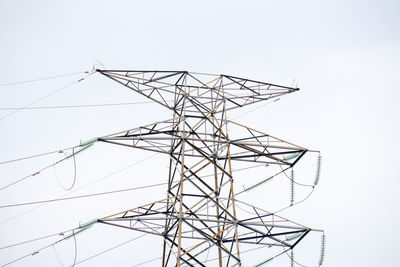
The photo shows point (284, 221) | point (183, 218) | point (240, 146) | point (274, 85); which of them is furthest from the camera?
point (274, 85)

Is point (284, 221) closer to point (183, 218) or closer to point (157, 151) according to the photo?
point (183, 218)

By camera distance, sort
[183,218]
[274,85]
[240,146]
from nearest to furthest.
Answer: [183,218], [240,146], [274,85]

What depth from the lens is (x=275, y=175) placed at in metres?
18.2

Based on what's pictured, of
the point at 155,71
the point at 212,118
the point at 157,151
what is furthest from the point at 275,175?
the point at 155,71

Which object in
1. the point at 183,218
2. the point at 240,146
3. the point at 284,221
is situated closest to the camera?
the point at 183,218

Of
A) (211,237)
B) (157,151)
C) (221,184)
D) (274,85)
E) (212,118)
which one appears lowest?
(211,237)

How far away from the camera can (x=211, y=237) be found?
50.8 ft

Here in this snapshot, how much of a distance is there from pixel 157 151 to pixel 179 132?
97 cm

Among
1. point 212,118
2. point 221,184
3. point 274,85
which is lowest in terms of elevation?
point 221,184

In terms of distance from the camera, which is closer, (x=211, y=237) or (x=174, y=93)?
(x=211, y=237)

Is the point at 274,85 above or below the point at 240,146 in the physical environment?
above

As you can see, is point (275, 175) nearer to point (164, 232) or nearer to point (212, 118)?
point (212, 118)

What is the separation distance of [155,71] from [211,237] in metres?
6.36

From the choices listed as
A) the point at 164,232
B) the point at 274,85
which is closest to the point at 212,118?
the point at 274,85
